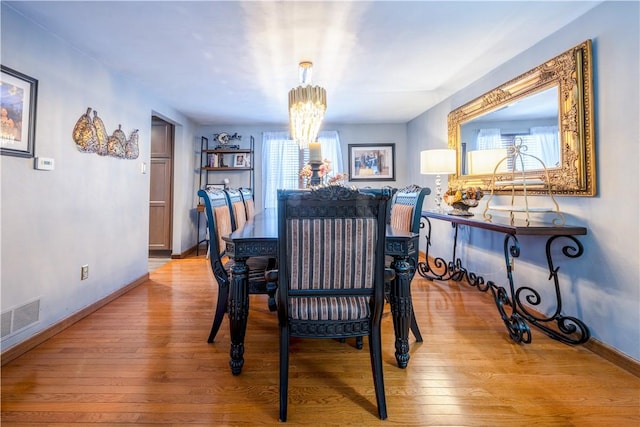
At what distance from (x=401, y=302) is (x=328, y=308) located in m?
0.49

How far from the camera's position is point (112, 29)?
1977 mm

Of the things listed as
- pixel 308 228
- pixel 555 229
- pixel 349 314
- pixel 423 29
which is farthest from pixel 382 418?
pixel 423 29

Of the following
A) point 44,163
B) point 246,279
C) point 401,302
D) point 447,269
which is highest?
point 44,163

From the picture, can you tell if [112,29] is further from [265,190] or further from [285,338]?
[265,190]

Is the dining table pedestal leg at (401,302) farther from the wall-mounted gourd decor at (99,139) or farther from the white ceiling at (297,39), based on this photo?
the wall-mounted gourd decor at (99,139)

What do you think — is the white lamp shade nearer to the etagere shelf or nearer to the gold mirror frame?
the gold mirror frame

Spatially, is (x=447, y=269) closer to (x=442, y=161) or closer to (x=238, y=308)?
(x=442, y=161)

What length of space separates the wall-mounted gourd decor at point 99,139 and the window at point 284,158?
2125mm

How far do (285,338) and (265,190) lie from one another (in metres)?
3.77

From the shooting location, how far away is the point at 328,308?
1249 mm

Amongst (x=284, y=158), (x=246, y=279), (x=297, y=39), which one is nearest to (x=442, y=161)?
(x=297, y=39)

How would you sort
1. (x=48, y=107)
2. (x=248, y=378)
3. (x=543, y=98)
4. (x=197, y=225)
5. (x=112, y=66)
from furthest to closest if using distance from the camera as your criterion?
1. (x=197, y=225)
2. (x=112, y=66)
3. (x=543, y=98)
4. (x=48, y=107)
5. (x=248, y=378)

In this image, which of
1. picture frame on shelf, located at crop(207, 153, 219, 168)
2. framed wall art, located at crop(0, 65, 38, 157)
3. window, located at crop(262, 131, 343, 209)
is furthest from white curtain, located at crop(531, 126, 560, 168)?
picture frame on shelf, located at crop(207, 153, 219, 168)

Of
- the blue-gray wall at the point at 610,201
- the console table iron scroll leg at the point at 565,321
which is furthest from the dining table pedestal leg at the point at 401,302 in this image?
the blue-gray wall at the point at 610,201
